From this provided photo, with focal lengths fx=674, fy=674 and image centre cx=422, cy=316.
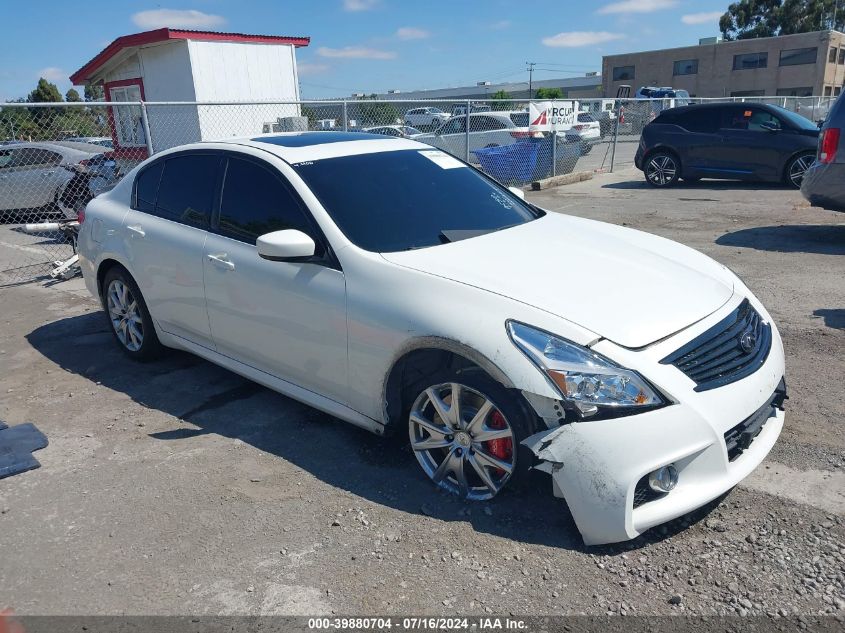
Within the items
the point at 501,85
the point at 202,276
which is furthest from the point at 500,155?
the point at 501,85

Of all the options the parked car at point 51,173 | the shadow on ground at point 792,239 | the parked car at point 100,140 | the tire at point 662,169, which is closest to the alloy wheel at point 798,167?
the tire at point 662,169

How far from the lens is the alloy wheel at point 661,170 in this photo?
14.0m

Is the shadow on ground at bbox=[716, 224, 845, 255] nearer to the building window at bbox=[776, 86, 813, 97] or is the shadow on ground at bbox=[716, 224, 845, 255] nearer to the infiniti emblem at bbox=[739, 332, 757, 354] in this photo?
the infiniti emblem at bbox=[739, 332, 757, 354]

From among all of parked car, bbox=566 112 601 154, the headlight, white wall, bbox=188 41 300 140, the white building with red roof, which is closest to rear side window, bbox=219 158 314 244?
the headlight

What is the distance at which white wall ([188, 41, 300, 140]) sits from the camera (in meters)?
16.6

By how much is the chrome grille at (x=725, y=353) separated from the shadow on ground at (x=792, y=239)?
5.39 metres

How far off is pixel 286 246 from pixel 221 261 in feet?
2.66

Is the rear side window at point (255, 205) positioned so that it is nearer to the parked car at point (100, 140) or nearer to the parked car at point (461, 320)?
the parked car at point (461, 320)

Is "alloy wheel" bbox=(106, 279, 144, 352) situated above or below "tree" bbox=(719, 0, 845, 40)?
below

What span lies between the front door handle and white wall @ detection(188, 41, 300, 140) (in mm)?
12786

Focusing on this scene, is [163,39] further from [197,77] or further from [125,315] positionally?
[125,315]

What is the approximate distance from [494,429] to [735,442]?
3.37 feet

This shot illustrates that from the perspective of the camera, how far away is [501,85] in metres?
97.6

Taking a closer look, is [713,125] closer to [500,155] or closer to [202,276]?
[500,155]
